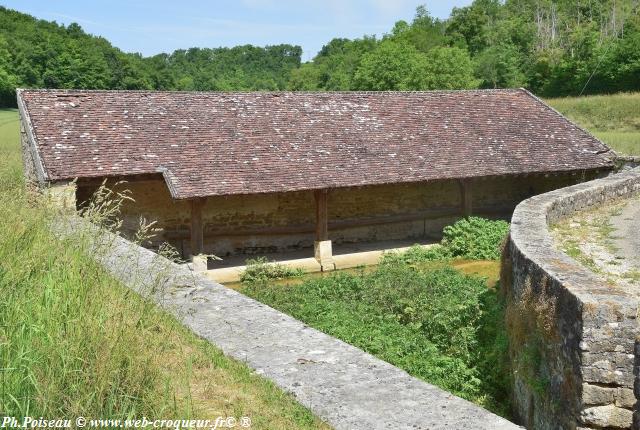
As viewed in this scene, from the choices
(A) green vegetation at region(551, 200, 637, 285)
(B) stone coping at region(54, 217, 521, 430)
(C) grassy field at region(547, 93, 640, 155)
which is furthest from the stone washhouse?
(C) grassy field at region(547, 93, 640, 155)

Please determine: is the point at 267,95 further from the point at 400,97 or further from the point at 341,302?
the point at 341,302

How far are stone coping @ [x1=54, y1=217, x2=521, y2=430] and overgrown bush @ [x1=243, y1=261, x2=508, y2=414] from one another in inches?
121

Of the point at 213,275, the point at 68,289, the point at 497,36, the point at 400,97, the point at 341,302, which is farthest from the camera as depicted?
the point at 497,36

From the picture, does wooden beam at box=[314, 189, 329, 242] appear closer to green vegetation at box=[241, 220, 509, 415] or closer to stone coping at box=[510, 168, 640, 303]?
green vegetation at box=[241, 220, 509, 415]

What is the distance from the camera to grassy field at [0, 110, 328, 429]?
8.55 ft

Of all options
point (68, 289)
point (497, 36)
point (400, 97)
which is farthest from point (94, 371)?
point (497, 36)

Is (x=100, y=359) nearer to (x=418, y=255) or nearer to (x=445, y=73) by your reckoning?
(x=418, y=255)

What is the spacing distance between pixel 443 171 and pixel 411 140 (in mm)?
1398

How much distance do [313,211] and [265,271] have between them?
2.62m

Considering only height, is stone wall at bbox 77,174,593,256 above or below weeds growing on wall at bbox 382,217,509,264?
above

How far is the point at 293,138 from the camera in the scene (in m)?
15.0

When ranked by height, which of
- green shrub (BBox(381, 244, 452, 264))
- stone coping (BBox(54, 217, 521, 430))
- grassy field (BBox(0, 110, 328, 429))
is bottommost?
green shrub (BBox(381, 244, 452, 264))

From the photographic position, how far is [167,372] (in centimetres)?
320

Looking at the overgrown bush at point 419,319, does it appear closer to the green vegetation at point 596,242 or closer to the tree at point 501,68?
the green vegetation at point 596,242
